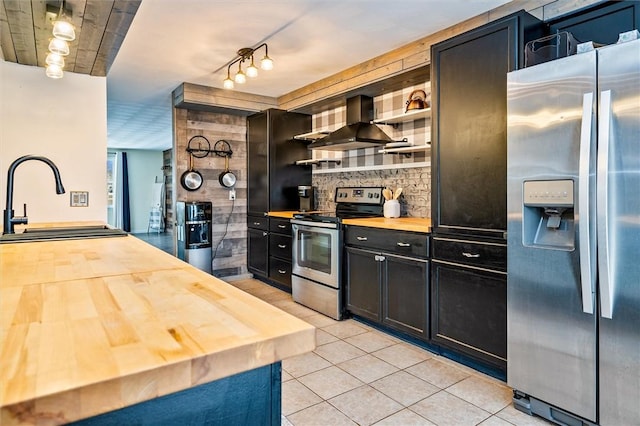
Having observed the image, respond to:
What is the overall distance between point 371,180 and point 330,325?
5.13 feet

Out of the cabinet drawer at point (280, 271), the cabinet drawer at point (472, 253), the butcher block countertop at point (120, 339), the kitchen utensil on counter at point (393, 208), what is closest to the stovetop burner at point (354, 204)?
the kitchen utensil on counter at point (393, 208)

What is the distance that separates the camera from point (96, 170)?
3311 millimetres

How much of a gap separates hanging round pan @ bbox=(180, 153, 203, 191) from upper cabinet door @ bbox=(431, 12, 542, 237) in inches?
119

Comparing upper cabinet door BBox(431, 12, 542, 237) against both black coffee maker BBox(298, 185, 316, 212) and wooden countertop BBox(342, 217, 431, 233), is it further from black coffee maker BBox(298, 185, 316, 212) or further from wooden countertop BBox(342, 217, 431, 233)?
black coffee maker BBox(298, 185, 316, 212)

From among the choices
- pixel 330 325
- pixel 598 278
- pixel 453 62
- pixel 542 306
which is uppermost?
pixel 453 62

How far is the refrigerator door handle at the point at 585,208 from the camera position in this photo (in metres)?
1.72

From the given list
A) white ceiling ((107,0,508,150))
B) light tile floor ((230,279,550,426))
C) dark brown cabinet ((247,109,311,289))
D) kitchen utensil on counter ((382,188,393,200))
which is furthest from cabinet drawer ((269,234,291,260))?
white ceiling ((107,0,508,150))

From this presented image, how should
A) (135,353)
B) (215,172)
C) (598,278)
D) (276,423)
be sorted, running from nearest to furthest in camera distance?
1. (135,353)
2. (276,423)
3. (598,278)
4. (215,172)

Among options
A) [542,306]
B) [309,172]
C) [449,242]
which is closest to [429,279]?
[449,242]

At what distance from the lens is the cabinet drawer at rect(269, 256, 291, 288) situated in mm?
4332

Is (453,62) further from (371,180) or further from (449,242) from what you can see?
(371,180)

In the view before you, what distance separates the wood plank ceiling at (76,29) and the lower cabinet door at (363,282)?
2.32 metres

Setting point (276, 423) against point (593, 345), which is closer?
point (276, 423)

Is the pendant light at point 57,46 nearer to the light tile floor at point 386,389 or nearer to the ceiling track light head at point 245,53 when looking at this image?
the ceiling track light head at point 245,53
